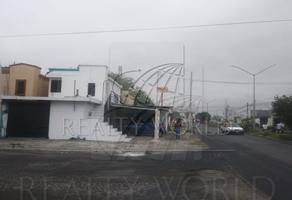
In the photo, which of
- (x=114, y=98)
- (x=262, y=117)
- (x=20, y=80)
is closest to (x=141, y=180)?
(x=20, y=80)

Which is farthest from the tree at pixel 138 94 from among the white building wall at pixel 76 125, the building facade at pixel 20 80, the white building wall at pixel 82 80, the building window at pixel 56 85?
the building facade at pixel 20 80

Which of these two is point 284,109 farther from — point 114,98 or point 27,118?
point 27,118

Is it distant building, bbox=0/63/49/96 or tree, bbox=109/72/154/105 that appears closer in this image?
distant building, bbox=0/63/49/96

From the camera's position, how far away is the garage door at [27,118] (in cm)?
3606

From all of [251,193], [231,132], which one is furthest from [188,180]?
[231,132]

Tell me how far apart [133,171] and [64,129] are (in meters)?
20.0

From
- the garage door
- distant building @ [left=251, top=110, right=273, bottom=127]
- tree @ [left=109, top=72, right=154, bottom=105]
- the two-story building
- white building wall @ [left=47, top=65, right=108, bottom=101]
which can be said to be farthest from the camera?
distant building @ [left=251, top=110, right=273, bottom=127]

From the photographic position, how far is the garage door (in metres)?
36.1

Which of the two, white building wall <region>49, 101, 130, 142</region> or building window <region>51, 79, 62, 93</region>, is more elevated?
building window <region>51, 79, 62, 93</region>

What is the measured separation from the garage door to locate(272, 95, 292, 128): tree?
74.3ft

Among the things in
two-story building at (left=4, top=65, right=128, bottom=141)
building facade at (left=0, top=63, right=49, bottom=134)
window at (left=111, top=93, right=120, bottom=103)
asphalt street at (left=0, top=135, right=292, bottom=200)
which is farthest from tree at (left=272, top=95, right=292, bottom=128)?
asphalt street at (left=0, top=135, right=292, bottom=200)

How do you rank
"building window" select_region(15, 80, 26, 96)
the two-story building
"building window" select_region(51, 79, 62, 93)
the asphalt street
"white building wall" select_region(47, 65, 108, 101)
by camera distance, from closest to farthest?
the asphalt street → the two-story building → "building window" select_region(15, 80, 26, 96) → "white building wall" select_region(47, 65, 108, 101) → "building window" select_region(51, 79, 62, 93)

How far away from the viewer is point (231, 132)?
58344 mm

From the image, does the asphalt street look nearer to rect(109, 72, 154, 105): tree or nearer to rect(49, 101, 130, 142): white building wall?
rect(49, 101, 130, 142): white building wall
